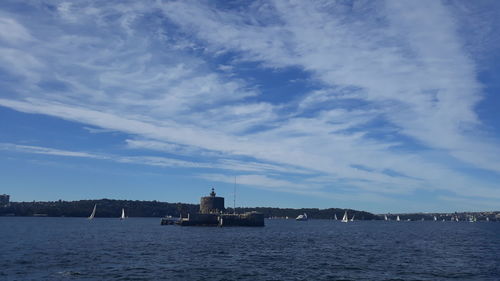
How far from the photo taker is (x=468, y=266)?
4584cm

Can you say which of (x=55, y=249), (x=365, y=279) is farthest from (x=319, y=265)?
(x=55, y=249)

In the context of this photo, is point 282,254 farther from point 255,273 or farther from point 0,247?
point 0,247

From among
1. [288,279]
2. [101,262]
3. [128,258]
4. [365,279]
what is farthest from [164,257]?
[365,279]

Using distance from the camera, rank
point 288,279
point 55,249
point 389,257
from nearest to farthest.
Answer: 1. point 288,279
2. point 389,257
3. point 55,249

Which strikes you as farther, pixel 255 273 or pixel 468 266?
pixel 468 266

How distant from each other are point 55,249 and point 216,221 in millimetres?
69336

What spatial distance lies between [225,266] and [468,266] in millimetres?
26369

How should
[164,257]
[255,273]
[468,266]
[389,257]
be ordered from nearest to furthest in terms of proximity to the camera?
[255,273] < [468,266] < [164,257] < [389,257]

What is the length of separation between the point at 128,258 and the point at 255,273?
16.7 meters

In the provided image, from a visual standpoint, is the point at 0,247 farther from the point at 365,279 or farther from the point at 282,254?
the point at 365,279

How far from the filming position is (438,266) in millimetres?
45031

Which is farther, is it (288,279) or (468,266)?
(468,266)

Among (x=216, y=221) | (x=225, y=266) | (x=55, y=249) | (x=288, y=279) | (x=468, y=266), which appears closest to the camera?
(x=288, y=279)

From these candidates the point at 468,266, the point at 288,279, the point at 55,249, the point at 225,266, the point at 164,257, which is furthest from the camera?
the point at 55,249
